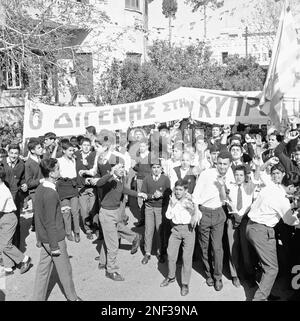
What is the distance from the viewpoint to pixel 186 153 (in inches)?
254

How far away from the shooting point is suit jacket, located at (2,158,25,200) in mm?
6366

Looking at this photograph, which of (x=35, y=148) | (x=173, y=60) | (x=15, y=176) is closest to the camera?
(x=15, y=176)

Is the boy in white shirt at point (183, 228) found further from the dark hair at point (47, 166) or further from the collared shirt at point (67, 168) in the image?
the collared shirt at point (67, 168)

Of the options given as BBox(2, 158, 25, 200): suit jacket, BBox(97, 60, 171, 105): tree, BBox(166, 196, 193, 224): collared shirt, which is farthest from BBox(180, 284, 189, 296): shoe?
BBox(97, 60, 171, 105): tree

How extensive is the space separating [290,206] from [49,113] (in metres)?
6.08

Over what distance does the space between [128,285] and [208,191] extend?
1591 mm

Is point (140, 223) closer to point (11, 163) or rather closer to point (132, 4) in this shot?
point (11, 163)

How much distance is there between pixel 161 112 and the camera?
369 inches

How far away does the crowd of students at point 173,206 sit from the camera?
476cm

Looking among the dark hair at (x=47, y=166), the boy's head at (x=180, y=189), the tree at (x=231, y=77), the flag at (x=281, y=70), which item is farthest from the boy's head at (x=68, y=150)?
the tree at (x=231, y=77)

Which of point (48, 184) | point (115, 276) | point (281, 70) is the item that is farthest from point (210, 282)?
point (281, 70)

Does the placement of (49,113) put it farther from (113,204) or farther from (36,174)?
(113,204)

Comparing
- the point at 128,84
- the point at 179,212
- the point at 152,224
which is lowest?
the point at 152,224
